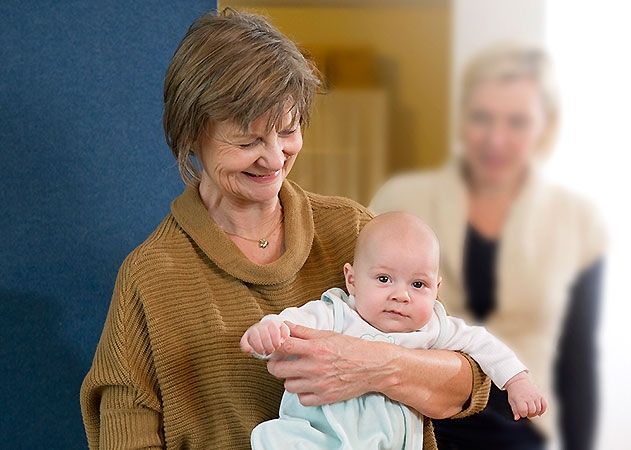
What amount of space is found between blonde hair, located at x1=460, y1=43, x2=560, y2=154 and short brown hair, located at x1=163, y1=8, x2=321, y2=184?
101 centimetres

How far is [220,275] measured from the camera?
179 centimetres

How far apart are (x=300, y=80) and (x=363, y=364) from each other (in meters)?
0.51

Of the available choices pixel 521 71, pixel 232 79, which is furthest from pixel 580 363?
pixel 232 79

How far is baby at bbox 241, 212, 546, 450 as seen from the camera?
157 centimetres

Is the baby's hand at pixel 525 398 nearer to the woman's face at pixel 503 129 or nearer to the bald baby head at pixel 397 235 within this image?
the bald baby head at pixel 397 235

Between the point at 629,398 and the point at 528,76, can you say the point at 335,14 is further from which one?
the point at 629,398

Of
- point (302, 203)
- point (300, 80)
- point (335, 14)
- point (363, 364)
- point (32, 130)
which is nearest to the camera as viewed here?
point (363, 364)

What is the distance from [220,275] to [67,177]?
Answer: 0.57 meters

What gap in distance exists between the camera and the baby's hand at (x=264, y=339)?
1491 millimetres

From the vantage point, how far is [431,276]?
5.25 ft

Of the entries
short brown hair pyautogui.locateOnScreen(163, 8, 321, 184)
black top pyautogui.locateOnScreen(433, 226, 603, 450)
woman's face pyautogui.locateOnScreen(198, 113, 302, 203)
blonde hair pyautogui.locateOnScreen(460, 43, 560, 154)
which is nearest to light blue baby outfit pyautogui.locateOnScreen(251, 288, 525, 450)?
woman's face pyautogui.locateOnScreen(198, 113, 302, 203)

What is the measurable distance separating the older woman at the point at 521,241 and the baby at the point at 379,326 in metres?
1.04

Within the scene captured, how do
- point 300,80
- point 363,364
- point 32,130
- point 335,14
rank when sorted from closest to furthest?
point 363,364, point 300,80, point 32,130, point 335,14

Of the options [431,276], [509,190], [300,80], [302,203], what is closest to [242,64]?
[300,80]
